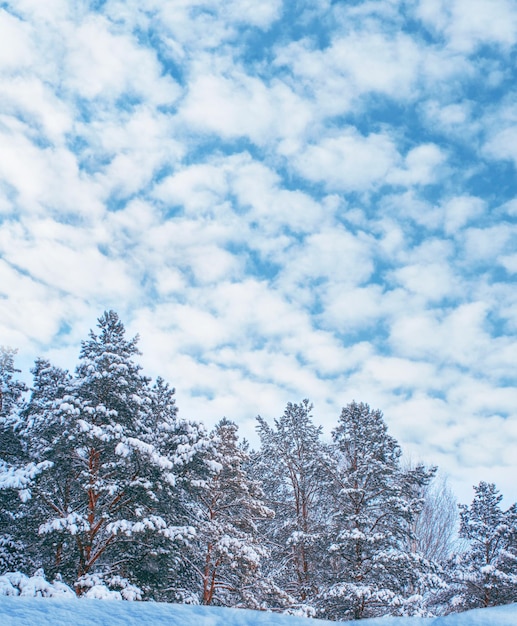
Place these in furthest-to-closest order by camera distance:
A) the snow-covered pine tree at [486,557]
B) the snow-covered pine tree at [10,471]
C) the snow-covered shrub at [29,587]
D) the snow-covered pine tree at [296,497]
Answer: the snow-covered pine tree at [296,497]
the snow-covered pine tree at [486,557]
the snow-covered pine tree at [10,471]
the snow-covered shrub at [29,587]

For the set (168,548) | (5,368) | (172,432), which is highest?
(5,368)

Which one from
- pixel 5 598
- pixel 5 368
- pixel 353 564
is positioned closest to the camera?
A: pixel 5 598

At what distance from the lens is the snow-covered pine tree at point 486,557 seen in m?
14.2

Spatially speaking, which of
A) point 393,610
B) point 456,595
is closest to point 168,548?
point 393,610

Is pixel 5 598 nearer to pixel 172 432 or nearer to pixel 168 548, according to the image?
pixel 168 548

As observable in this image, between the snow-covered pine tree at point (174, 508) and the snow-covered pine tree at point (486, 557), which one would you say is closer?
the snow-covered pine tree at point (174, 508)

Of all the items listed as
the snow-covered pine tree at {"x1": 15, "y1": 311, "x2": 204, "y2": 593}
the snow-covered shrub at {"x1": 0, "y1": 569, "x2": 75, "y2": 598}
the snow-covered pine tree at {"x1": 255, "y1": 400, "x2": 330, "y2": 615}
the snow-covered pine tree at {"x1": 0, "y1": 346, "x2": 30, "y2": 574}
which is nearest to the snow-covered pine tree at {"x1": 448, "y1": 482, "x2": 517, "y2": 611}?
the snow-covered pine tree at {"x1": 255, "y1": 400, "x2": 330, "y2": 615}

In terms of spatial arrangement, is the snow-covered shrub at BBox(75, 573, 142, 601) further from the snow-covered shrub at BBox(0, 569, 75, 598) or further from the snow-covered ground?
the snow-covered ground

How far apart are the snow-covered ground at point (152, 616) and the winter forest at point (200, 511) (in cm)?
875

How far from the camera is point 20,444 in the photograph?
1397 centimetres

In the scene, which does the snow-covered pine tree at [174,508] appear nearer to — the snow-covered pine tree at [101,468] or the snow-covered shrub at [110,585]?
the snow-covered pine tree at [101,468]

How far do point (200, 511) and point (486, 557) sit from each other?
30.8ft

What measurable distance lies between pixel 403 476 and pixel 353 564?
328cm

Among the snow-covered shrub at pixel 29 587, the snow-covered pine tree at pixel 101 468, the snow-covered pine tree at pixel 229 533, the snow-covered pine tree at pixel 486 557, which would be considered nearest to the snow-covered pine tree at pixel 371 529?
the snow-covered pine tree at pixel 486 557
